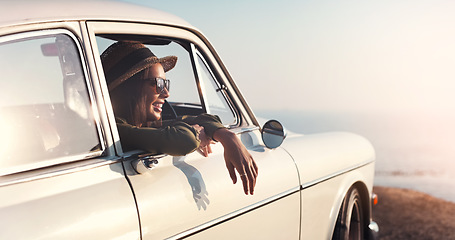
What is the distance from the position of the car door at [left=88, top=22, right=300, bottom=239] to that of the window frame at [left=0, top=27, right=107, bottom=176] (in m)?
0.07

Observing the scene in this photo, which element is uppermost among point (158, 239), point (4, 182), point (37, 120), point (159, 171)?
point (37, 120)

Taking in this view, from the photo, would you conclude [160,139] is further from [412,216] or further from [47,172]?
[412,216]

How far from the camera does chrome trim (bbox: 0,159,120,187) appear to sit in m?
1.70

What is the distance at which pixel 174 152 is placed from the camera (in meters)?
2.18

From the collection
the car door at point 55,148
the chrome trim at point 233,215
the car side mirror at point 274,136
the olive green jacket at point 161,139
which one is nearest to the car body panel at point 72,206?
the car door at point 55,148

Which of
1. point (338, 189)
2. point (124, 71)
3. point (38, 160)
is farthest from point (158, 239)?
point (338, 189)

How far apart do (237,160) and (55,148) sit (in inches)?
34.5

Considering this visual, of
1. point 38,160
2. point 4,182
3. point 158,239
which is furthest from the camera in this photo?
point 158,239

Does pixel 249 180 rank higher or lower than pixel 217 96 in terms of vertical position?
lower

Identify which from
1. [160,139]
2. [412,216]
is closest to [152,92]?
[160,139]

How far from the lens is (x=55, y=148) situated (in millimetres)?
1888

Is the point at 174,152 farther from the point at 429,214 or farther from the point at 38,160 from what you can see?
the point at 429,214

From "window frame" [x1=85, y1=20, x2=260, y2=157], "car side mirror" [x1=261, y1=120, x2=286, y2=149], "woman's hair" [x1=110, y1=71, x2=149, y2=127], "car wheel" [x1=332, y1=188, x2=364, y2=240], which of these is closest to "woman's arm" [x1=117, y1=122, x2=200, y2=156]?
"window frame" [x1=85, y1=20, x2=260, y2=157]

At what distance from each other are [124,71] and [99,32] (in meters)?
0.38
